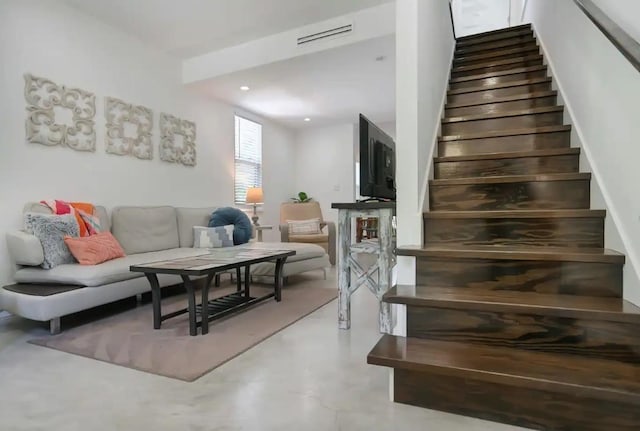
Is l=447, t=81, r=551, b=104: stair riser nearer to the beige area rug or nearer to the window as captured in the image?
the beige area rug

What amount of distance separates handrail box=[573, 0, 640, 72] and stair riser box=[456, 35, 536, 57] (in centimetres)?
265

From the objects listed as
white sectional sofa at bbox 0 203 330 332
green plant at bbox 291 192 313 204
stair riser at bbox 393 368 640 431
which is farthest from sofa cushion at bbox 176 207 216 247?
stair riser at bbox 393 368 640 431

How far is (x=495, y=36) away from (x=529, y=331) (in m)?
3.97

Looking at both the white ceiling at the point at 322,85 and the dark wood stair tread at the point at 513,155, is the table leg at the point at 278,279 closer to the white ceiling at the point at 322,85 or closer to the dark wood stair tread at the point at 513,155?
the dark wood stair tread at the point at 513,155

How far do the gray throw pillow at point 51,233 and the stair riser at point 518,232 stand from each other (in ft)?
8.54

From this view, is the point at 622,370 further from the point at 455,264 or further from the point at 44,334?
the point at 44,334

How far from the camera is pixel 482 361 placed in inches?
49.6

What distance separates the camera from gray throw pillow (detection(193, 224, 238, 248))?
4.04 metres

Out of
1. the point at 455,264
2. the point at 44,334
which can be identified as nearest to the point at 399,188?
the point at 455,264

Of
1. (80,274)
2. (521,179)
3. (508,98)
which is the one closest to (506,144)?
(521,179)

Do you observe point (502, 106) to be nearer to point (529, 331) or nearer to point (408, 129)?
point (408, 129)

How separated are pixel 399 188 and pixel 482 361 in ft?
2.74

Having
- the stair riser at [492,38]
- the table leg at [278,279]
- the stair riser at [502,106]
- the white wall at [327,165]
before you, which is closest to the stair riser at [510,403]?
the table leg at [278,279]

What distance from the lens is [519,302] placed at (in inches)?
52.7
